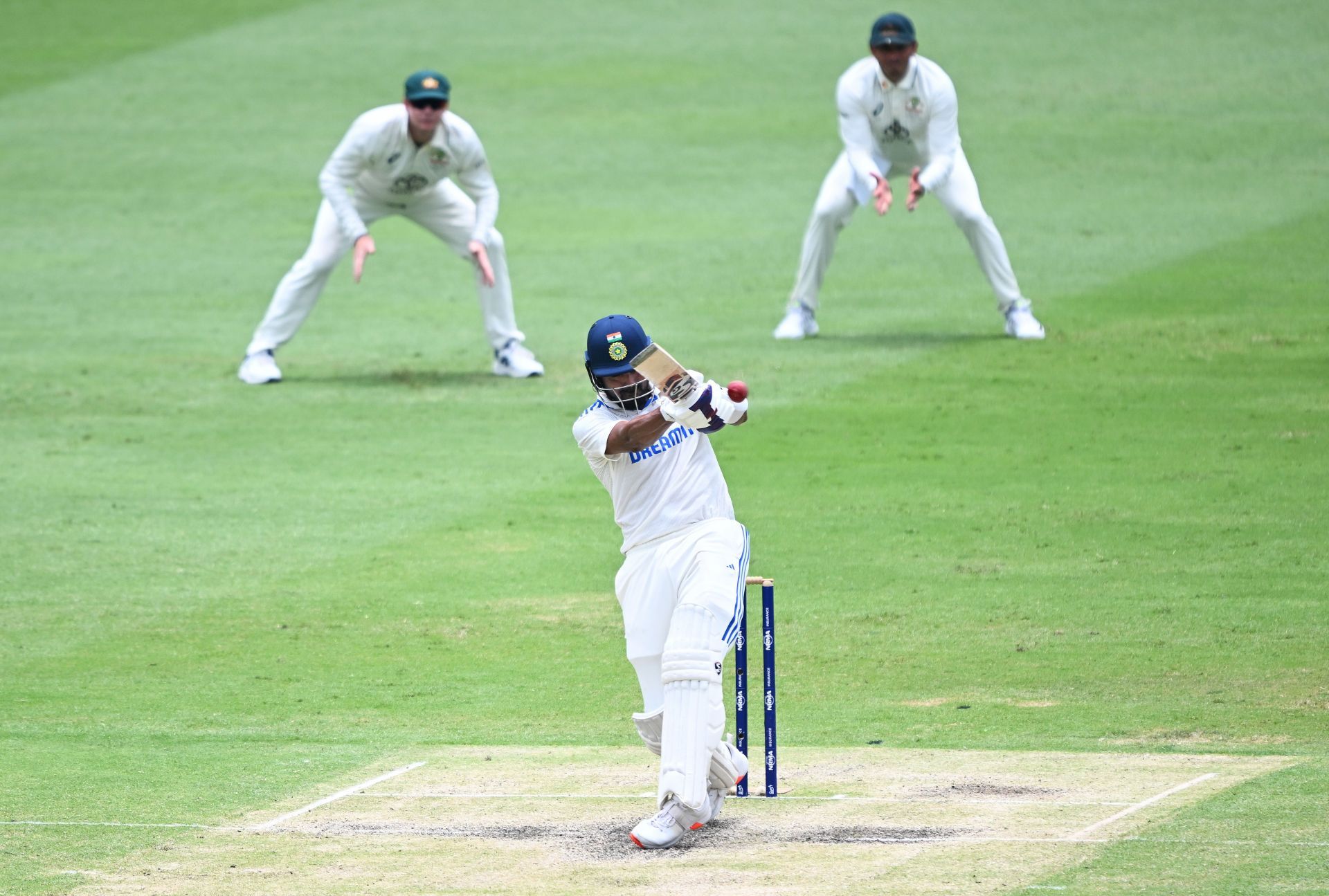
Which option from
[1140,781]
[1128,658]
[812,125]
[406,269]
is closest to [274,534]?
[1128,658]

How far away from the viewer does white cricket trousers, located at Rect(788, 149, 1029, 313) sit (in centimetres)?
1647

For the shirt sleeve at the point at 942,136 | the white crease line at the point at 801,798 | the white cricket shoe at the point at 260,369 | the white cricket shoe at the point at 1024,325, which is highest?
the shirt sleeve at the point at 942,136

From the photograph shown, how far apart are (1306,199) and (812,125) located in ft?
21.6

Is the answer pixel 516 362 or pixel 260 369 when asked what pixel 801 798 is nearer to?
pixel 516 362

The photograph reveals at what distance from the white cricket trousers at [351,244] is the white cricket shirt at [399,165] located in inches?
8.6

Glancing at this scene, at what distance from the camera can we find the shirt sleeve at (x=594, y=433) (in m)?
7.09

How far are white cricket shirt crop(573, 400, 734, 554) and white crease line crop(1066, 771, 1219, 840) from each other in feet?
5.26

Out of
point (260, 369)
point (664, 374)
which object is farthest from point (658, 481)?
point (260, 369)

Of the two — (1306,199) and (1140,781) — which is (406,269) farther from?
(1140,781)

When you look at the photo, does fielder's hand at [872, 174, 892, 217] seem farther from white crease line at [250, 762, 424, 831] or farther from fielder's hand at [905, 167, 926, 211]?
white crease line at [250, 762, 424, 831]

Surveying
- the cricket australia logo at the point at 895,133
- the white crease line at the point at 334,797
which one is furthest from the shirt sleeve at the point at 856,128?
the white crease line at the point at 334,797

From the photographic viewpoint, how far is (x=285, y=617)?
10648mm

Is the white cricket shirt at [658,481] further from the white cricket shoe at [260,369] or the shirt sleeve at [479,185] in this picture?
the white cricket shoe at [260,369]

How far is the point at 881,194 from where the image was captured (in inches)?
617
